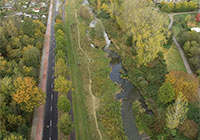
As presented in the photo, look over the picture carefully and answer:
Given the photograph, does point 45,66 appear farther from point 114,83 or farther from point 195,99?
point 195,99

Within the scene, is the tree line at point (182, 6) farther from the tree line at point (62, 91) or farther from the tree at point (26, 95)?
the tree at point (26, 95)

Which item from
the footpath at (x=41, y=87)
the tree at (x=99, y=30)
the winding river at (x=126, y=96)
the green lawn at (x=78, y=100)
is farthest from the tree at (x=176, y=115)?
the tree at (x=99, y=30)

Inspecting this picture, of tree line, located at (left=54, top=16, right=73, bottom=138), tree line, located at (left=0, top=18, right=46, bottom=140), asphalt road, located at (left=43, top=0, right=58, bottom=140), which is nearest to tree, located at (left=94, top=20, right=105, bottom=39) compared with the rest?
tree line, located at (left=54, top=16, right=73, bottom=138)

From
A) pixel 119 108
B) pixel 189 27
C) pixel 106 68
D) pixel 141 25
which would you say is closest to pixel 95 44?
pixel 106 68

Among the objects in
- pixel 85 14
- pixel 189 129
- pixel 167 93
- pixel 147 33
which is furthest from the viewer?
pixel 85 14

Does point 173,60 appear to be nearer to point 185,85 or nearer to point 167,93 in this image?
point 185,85

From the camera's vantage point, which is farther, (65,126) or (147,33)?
(147,33)

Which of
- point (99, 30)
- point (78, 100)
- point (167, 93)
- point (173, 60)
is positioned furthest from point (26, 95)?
point (173, 60)
